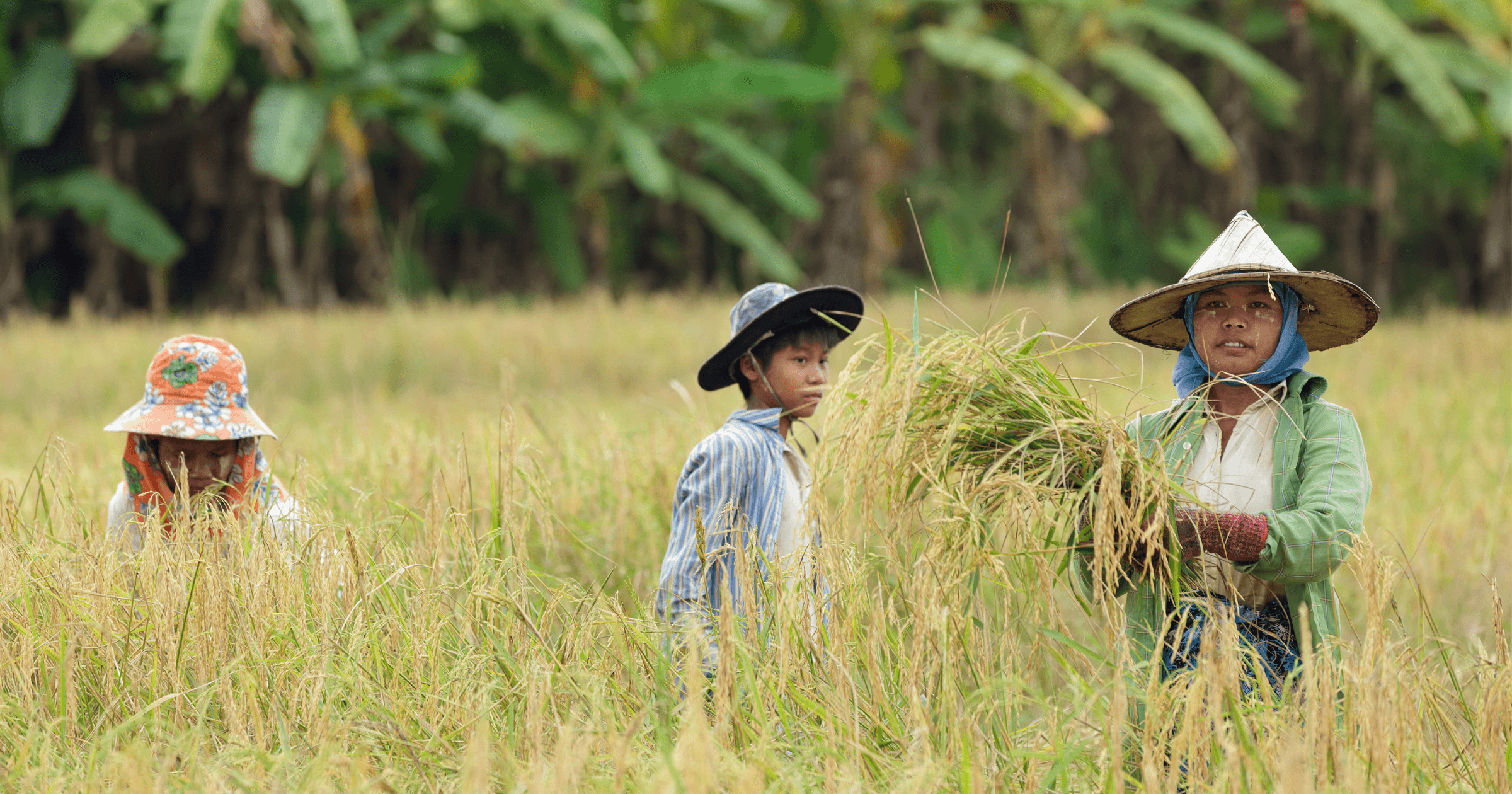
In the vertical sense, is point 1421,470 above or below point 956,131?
below

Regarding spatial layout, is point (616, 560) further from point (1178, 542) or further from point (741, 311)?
point (1178, 542)

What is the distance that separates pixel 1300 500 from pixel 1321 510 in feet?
0.15

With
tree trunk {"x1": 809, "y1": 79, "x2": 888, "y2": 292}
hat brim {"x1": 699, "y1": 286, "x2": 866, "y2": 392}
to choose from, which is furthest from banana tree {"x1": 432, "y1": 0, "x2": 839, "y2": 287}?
hat brim {"x1": 699, "y1": 286, "x2": 866, "y2": 392}

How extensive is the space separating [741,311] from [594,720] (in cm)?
102

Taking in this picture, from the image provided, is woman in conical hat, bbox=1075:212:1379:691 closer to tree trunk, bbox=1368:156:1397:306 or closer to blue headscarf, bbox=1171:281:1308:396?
blue headscarf, bbox=1171:281:1308:396

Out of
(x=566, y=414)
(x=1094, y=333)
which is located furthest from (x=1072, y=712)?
(x=1094, y=333)

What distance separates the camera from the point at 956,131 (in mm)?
18422

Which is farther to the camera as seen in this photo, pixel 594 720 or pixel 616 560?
pixel 616 560

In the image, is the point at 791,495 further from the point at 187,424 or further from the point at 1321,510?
the point at 187,424

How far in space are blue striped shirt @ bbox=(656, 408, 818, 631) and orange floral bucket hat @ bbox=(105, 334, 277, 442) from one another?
97 centimetres

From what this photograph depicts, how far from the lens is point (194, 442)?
9.53ft

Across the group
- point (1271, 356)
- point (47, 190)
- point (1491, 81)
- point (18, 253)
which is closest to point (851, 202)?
point (1491, 81)

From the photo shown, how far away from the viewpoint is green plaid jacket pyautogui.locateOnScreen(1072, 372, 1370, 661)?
2035 mm

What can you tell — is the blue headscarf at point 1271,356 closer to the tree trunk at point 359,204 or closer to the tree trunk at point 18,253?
the tree trunk at point 359,204
